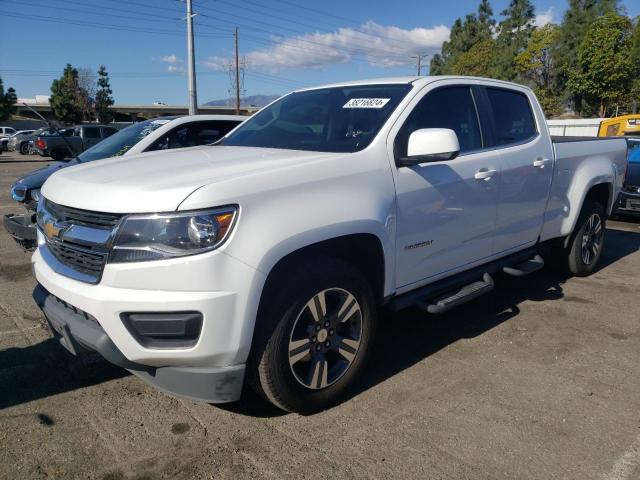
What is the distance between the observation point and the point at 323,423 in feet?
9.79

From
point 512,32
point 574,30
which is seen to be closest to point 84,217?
point 574,30

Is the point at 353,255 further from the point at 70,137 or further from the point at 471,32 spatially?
the point at 471,32

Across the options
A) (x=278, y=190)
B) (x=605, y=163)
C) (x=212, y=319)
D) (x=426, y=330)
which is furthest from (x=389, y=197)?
(x=605, y=163)

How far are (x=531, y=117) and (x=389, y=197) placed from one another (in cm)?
240

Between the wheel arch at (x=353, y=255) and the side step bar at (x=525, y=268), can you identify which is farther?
the side step bar at (x=525, y=268)

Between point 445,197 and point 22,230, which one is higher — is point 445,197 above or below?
above

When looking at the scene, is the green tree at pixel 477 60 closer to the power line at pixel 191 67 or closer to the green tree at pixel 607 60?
the green tree at pixel 607 60

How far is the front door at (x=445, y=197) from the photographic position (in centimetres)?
335

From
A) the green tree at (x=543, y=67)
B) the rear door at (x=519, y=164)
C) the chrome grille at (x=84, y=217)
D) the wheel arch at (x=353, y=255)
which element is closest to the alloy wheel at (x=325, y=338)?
the wheel arch at (x=353, y=255)

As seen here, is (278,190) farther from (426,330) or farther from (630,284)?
(630,284)

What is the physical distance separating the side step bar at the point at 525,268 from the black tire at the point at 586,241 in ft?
3.48

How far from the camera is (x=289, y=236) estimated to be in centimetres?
263

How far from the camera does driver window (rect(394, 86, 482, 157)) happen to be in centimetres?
351

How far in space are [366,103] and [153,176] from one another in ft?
5.29
